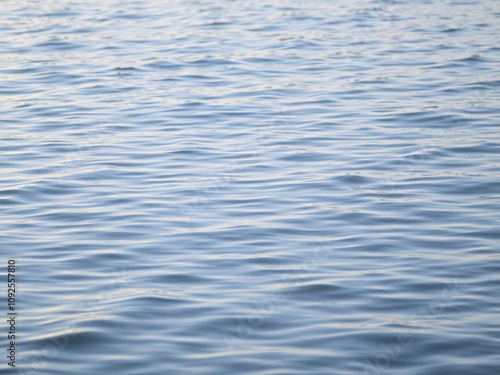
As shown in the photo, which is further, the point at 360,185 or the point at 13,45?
the point at 13,45

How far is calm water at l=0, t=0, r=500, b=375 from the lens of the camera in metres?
7.84

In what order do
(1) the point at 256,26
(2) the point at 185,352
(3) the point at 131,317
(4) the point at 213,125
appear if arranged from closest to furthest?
1. (2) the point at 185,352
2. (3) the point at 131,317
3. (4) the point at 213,125
4. (1) the point at 256,26

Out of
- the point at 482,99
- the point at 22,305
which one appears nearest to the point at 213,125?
the point at 482,99

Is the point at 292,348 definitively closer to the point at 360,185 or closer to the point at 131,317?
the point at 131,317

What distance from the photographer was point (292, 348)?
7.66 metres

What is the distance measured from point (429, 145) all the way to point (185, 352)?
6.23 meters

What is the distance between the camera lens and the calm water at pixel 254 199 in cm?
784

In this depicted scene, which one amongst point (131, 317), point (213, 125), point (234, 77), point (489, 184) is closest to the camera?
point (131, 317)

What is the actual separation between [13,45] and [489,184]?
10865mm

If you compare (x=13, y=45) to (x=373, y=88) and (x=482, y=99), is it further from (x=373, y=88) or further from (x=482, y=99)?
(x=482, y=99)

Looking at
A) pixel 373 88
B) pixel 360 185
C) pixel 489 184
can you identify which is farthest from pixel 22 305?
pixel 373 88

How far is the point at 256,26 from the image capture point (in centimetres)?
2067

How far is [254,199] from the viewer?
436 inches

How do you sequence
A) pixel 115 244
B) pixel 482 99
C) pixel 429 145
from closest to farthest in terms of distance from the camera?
pixel 115 244
pixel 429 145
pixel 482 99
